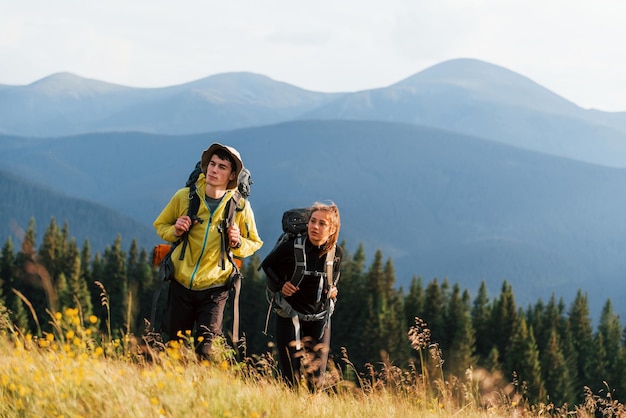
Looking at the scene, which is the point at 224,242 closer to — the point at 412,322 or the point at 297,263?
the point at 297,263

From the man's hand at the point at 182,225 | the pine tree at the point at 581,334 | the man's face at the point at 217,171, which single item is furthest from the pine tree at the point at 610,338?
the man's hand at the point at 182,225

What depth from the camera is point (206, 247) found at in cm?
779

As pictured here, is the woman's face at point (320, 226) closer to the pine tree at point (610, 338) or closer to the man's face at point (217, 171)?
the man's face at point (217, 171)

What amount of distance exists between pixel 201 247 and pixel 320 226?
1.21 metres

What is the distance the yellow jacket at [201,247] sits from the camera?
7.78 metres

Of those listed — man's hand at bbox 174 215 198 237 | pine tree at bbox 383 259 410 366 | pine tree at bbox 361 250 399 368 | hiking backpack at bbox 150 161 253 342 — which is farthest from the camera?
pine tree at bbox 361 250 399 368

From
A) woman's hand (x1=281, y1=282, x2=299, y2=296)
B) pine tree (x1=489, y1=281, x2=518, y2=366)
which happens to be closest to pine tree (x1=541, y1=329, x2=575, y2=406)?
pine tree (x1=489, y1=281, x2=518, y2=366)

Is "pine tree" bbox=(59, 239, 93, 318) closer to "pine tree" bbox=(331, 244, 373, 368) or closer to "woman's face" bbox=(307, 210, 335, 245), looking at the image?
"pine tree" bbox=(331, 244, 373, 368)

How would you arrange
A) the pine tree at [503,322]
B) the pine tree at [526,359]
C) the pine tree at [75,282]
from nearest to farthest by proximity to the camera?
the pine tree at [526,359]
the pine tree at [75,282]
the pine tree at [503,322]

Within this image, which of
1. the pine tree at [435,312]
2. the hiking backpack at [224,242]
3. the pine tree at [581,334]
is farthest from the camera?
the pine tree at [581,334]

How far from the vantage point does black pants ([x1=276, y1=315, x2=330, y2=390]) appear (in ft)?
24.5

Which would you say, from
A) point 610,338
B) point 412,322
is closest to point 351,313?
point 412,322

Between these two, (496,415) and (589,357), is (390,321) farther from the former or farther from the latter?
(496,415)

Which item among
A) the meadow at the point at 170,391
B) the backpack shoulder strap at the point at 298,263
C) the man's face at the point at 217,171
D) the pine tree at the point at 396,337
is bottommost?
the pine tree at the point at 396,337
